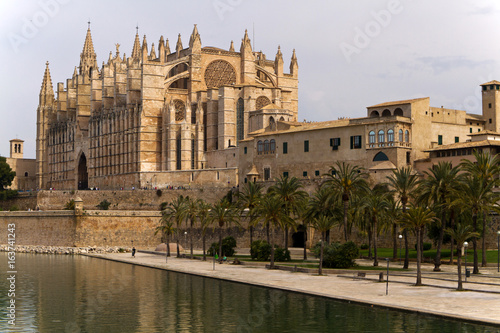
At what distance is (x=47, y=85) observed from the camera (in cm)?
11850

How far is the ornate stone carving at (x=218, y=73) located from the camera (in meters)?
89.1

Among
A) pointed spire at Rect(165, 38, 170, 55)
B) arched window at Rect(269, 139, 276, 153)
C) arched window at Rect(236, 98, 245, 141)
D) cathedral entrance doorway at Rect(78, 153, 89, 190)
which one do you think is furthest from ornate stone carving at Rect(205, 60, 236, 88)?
cathedral entrance doorway at Rect(78, 153, 89, 190)

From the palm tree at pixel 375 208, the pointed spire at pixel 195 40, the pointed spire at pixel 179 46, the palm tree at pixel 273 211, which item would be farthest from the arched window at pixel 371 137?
the pointed spire at pixel 179 46

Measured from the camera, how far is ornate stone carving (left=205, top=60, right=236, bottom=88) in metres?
89.1

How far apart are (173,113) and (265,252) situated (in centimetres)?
3516

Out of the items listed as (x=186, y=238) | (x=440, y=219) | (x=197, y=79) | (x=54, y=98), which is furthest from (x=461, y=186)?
(x=54, y=98)

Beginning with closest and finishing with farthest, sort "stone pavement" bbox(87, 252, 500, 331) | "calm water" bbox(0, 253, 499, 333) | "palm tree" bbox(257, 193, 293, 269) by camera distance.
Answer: "calm water" bbox(0, 253, 499, 333)
"stone pavement" bbox(87, 252, 500, 331)
"palm tree" bbox(257, 193, 293, 269)

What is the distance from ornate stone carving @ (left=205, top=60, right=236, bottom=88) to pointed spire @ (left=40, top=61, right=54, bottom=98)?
3985cm

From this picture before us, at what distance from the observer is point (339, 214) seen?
4809 cm

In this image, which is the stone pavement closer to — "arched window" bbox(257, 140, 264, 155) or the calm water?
the calm water

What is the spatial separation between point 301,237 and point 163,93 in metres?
32.2

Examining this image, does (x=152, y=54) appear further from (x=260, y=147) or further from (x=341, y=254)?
(x=341, y=254)

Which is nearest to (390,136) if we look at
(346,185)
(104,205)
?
(346,185)

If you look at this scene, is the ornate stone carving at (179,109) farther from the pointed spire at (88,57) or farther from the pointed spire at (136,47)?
the pointed spire at (88,57)
